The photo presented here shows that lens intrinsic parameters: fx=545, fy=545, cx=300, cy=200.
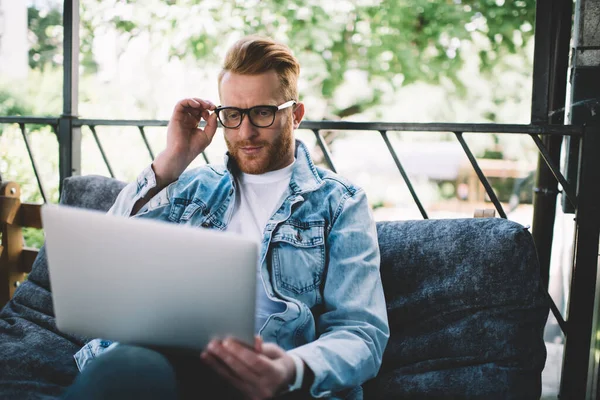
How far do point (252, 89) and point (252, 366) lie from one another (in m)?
0.76

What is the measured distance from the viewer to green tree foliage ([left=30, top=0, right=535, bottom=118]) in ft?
16.8

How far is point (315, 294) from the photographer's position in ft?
4.28

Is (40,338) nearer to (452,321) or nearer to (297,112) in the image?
(297,112)

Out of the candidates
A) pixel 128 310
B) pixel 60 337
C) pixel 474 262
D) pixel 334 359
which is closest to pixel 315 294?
Result: pixel 334 359

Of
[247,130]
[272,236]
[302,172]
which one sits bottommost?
[272,236]

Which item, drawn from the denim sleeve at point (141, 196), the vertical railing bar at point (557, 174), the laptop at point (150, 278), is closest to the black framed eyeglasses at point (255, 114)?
the denim sleeve at point (141, 196)

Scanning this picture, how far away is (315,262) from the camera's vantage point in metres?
1.33

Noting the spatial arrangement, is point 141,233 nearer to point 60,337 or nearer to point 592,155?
point 60,337

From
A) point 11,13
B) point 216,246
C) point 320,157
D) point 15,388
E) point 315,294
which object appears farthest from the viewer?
point 320,157

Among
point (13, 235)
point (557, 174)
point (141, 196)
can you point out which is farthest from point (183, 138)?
point (13, 235)

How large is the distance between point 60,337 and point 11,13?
2583mm

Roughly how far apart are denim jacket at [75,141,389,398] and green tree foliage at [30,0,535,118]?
4.00 m

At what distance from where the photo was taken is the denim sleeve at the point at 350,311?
3.50ft

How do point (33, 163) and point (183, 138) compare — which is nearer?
point (183, 138)
